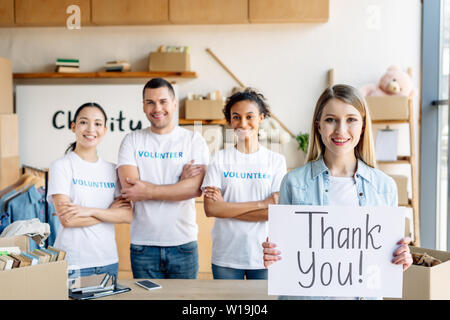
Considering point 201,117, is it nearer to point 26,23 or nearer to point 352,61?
point 352,61

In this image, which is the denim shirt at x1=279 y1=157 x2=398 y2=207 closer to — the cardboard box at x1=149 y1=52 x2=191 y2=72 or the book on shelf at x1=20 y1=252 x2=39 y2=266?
the book on shelf at x1=20 y1=252 x2=39 y2=266

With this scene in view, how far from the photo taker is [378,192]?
41.3 inches

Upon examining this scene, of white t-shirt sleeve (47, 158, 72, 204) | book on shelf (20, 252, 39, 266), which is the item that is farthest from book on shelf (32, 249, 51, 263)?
white t-shirt sleeve (47, 158, 72, 204)

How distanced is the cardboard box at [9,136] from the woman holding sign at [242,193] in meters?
2.01

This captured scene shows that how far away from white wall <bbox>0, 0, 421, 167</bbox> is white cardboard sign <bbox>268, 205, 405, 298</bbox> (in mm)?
2296

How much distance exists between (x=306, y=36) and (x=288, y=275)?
99.3 inches

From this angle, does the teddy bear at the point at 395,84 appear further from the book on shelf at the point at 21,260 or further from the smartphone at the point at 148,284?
the book on shelf at the point at 21,260

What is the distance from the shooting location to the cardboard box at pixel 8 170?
9.81 feet

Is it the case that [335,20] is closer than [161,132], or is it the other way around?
[161,132]

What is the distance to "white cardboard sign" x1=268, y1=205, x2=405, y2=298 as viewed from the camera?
85 cm

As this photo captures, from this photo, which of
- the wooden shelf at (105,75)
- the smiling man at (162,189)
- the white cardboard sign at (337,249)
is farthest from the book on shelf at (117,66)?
the white cardboard sign at (337,249)

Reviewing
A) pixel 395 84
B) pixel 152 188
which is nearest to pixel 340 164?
pixel 152 188

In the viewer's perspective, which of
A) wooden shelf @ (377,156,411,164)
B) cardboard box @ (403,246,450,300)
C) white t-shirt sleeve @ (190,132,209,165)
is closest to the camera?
cardboard box @ (403,246,450,300)

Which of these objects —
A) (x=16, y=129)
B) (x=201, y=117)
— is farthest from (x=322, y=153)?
(x=16, y=129)
